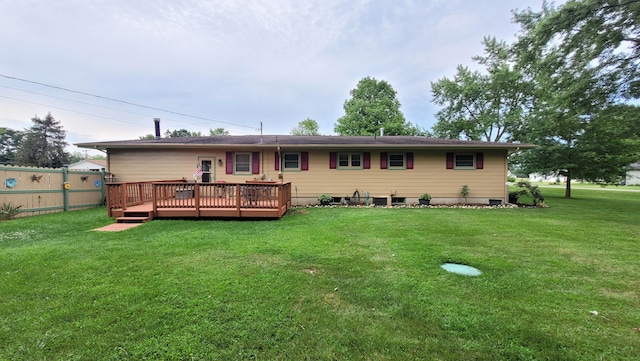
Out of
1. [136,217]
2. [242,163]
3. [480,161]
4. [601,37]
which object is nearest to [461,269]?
[136,217]

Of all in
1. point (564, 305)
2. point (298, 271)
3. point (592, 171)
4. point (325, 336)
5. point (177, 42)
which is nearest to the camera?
point (325, 336)

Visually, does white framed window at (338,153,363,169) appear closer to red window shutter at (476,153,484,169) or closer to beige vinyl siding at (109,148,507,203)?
beige vinyl siding at (109,148,507,203)

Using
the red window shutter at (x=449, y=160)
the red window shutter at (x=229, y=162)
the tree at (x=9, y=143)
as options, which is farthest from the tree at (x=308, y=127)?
the tree at (x=9, y=143)

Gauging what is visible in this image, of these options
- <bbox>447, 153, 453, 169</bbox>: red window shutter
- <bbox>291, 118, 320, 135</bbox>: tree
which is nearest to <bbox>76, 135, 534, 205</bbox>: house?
<bbox>447, 153, 453, 169</bbox>: red window shutter

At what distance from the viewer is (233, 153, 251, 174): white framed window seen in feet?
34.9

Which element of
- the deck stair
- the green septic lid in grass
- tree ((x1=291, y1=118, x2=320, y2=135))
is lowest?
the green septic lid in grass

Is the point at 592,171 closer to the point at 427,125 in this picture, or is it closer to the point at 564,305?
the point at 427,125

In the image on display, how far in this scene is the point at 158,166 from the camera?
34.2 feet

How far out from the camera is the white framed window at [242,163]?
10.6 meters

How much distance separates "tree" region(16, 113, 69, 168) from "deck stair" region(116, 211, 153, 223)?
4744cm

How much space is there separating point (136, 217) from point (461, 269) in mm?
7843

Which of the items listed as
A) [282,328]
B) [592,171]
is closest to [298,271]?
[282,328]

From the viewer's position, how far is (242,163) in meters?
10.7

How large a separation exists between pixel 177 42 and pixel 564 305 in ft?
51.2
